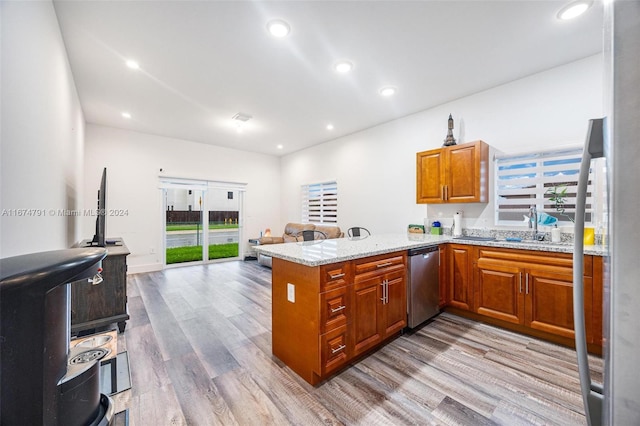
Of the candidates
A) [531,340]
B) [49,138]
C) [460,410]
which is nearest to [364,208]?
[531,340]

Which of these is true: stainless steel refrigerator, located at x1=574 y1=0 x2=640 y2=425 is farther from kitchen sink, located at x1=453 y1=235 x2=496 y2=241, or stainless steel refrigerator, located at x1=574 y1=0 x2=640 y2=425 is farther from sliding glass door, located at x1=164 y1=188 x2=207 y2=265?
sliding glass door, located at x1=164 y1=188 x2=207 y2=265

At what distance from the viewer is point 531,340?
8.57 feet

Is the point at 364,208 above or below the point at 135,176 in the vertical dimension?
below

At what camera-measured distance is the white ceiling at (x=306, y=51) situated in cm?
216

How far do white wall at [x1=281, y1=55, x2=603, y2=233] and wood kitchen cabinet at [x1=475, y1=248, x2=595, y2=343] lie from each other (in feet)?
2.62

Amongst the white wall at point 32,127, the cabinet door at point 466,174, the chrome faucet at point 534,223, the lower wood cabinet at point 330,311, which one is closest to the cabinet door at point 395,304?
the lower wood cabinet at point 330,311

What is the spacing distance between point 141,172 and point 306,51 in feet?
14.7

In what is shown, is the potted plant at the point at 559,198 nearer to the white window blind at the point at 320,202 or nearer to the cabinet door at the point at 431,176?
the cabinet door at the point at 431,176

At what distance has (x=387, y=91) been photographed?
3516mm

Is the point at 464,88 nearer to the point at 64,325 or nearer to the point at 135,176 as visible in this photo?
the point at 64,325

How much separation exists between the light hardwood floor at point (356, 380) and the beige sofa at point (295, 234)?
2.65 meters

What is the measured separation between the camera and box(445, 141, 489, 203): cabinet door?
3.21m

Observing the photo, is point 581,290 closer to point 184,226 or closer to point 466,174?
point 466,174

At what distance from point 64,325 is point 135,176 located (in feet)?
18.5
